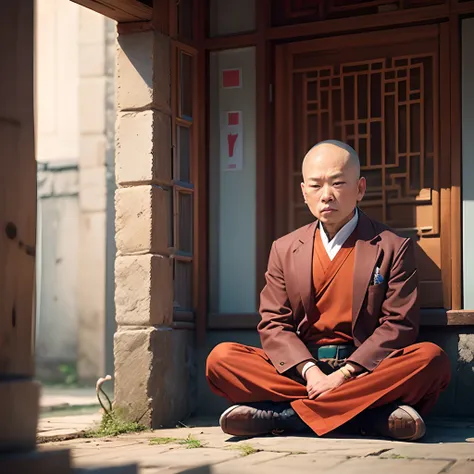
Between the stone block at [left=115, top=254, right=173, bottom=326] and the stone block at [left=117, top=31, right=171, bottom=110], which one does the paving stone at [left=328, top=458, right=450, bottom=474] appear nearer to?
the stone block at [left=115, top=254, right=173, bottom=326]

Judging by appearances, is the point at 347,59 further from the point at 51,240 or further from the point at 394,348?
the point at 51,240

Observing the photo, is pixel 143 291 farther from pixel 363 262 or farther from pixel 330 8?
pixel 330 8

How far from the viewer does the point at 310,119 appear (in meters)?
6.51

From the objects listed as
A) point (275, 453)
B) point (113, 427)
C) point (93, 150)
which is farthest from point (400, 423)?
point (93, 150)

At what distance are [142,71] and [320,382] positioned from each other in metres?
2.27

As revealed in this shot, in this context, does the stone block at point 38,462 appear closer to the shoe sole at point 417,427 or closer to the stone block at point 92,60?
the shoe sole at point 417,427

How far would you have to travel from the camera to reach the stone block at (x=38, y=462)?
263 cm

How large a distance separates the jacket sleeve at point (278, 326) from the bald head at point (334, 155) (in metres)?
0.59

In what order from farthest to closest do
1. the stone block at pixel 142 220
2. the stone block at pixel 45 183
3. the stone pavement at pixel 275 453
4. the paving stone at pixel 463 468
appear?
the stone block at pixel 45 183 → the stone block at pixel 142 220 → the stone pavement at pixel 275 453 → the paving stone at pixel 463 468

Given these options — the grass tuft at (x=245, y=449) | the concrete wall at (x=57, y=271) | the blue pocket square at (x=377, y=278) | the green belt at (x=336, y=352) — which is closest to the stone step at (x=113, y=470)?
the grass tuft at (x=245, y=449)

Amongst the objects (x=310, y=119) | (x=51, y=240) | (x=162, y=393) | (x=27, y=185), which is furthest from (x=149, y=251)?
(x=51, y=240)

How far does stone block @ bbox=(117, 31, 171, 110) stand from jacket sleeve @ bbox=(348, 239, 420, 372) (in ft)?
5.97

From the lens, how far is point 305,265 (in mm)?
5543

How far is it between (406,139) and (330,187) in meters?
0.96
